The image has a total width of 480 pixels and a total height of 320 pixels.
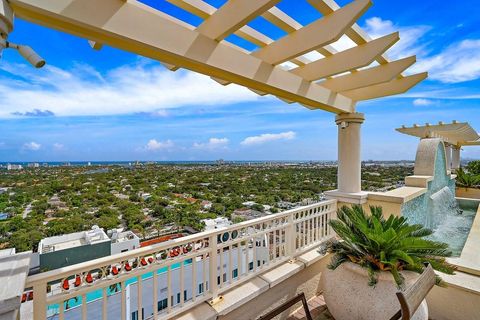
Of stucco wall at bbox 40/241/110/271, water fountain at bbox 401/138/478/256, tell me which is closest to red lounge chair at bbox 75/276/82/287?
water fountain at bbox 401/138/478/256

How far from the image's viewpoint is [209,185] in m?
41.4

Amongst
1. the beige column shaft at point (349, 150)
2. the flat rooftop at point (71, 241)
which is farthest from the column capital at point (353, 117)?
the flat rooftop at point (71, 241)

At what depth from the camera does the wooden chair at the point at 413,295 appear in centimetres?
149

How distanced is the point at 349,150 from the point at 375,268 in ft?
6.45

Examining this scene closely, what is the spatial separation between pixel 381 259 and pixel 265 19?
2460 millimetres

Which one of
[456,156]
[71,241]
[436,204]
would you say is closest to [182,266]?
[436,204]

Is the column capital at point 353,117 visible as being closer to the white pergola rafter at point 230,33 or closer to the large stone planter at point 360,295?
the white pergola rafter at point 230,33

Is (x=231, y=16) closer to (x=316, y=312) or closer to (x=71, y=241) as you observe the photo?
(x=316, y=312)

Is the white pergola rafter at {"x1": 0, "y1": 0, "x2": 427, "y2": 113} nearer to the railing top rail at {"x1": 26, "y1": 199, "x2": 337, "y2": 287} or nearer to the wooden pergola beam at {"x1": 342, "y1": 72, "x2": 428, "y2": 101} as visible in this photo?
the wooden pergola beam at {"x1": 342, "y1": 72, "x2": 428, "y2": 101}

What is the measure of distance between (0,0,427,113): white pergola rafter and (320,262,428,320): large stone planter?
2.03 metres

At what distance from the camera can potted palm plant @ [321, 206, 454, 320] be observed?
7.29ft

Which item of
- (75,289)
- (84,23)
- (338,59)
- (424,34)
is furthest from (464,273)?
(84,23)

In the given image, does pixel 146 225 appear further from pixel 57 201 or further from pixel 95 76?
pixel 95 76

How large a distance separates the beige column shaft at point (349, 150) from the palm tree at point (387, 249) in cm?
116
